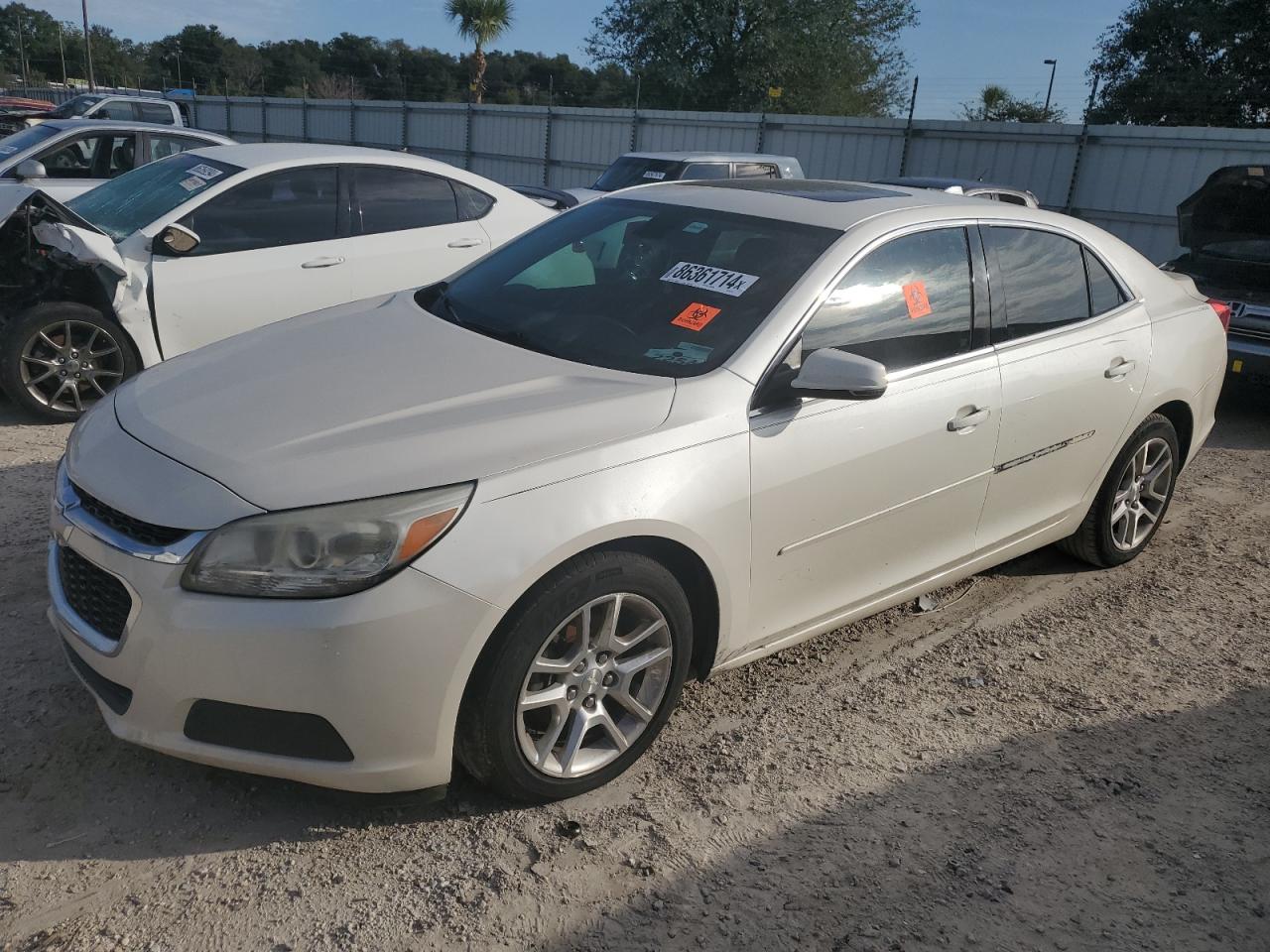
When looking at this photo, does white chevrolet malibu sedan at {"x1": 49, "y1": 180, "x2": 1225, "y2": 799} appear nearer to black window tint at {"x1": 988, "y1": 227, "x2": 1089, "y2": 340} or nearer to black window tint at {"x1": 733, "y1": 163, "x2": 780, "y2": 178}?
black window tint at {"x1": 988, "y1": 227, "x2": 1089, "y2": 340}

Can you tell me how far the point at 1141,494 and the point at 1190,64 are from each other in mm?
27295

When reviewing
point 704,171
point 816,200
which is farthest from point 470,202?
point 704,171

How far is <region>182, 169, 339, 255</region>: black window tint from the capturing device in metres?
5.96

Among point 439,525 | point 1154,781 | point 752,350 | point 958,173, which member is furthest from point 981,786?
point 958,173

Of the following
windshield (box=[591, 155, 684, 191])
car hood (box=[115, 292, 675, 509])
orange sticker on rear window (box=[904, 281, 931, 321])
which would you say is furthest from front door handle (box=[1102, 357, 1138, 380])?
windshield (box=[591, 155, 684, 191])

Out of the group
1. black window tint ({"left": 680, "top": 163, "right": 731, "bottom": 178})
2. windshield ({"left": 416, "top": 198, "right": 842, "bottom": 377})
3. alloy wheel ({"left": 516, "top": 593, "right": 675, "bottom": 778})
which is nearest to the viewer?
alloy wheel ({"left": 516, "top": 593, "right": 675, "bottom": 778})

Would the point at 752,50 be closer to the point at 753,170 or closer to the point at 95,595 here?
the point at 753,170

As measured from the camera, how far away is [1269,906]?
106 inches

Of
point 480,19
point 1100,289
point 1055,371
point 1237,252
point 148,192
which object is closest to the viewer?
point 1055,371

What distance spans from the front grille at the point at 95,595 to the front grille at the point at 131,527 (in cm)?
12

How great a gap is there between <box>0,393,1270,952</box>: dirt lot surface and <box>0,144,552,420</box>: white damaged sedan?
7.57ft

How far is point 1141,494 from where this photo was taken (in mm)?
4746

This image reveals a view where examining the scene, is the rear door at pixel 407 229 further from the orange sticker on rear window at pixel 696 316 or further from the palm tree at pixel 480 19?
the palm tree at pixel 480 19

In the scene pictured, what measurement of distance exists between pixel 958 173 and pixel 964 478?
14.6 m
